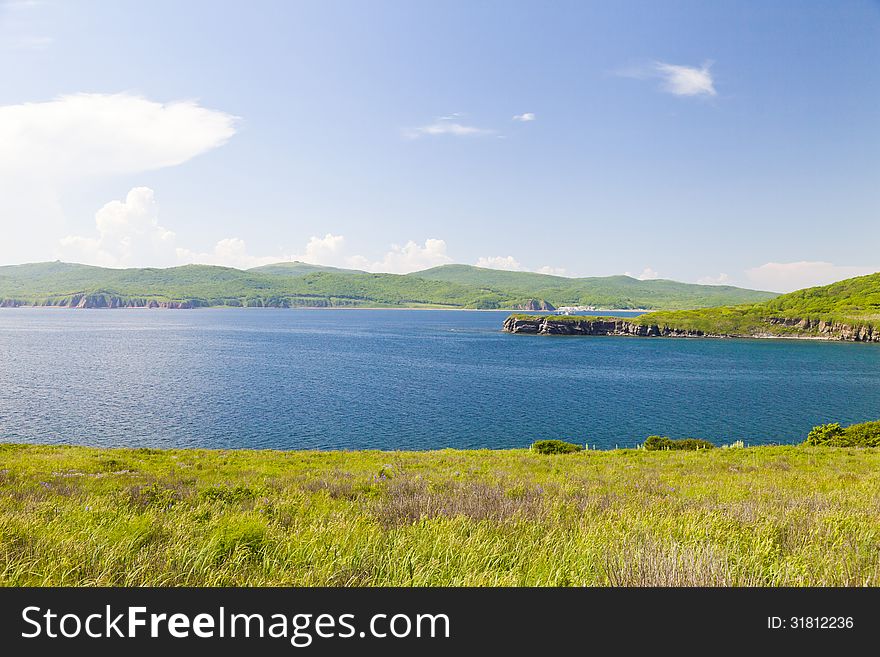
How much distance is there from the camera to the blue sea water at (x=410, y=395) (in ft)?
159

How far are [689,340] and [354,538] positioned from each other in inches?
7303

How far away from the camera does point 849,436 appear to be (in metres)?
37.1

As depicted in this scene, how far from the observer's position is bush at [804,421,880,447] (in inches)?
1416

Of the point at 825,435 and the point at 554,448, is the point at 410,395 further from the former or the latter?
the point at 825,435

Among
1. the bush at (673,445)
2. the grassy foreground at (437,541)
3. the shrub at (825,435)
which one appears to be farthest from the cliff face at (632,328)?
the grassy foreground at (437,541)

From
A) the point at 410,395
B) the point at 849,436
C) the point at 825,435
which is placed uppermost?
the point at 849,436

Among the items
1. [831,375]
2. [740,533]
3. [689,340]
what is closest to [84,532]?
[740,533]

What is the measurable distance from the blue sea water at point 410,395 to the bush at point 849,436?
31.4 feet

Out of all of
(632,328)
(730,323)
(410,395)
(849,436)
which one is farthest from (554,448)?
(730,323)

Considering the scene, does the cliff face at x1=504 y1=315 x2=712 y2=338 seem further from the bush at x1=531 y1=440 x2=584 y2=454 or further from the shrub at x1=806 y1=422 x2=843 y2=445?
the bush at x1=531 y1=440 x2=584 y2=454

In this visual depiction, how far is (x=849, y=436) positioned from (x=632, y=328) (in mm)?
153508

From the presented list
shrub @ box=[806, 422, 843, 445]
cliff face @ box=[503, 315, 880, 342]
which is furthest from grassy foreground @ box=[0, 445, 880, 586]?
cliff face @ box=[503, 315, 880, 342]

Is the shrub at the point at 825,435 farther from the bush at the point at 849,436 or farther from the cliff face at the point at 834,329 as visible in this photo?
the cliff face at the point at 834,329

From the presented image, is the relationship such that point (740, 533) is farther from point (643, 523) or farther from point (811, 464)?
point (811, 464)
